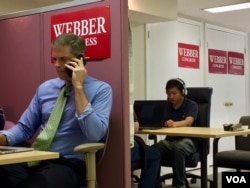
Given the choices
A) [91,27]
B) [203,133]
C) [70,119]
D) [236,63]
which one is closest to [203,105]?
[203,133]

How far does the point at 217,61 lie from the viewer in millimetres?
6973

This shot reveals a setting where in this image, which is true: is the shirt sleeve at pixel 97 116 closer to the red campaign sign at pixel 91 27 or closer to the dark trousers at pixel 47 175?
the dark trousers at pixel 47 175

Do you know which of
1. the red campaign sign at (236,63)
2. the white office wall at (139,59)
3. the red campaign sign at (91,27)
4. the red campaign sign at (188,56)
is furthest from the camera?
the red campaign sign at (236,63)

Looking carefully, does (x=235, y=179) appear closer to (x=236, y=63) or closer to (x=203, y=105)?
(x=203, y=105)

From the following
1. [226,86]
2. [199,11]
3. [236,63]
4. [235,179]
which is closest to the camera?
[235,179]

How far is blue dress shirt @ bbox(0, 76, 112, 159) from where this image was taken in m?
2.24

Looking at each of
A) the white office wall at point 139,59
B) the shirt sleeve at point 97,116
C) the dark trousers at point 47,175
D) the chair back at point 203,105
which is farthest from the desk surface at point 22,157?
the white office wall at point 139,59

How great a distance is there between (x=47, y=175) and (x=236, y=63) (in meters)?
6.00

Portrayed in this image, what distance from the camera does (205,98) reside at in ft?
14.3

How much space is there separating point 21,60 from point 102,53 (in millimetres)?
798

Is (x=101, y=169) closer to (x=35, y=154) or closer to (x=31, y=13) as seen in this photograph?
(x=35, y=154)

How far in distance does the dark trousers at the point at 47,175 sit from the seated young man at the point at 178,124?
1.76m

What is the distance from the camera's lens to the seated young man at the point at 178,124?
393cm

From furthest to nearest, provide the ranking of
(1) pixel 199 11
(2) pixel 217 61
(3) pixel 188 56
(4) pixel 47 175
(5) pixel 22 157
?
1. (2) pixel 217 61
2. (3) pixel 188 56
3. (1) pixel 199 11
4. (4) pixel 47 175
5. (5) pixel 22 157
